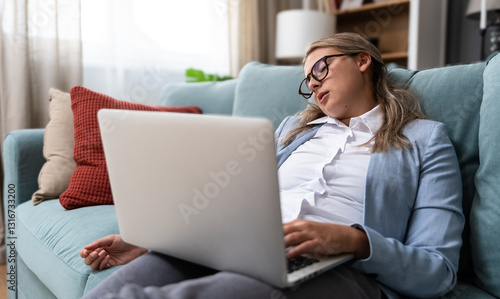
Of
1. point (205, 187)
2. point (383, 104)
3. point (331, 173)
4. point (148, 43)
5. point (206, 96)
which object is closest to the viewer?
point (205, 187)

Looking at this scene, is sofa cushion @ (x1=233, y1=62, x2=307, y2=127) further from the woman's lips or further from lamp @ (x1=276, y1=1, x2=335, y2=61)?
lamp @ (x1=276, y1=1, x2=335, y2=61)

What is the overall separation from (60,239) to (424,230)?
948 mm

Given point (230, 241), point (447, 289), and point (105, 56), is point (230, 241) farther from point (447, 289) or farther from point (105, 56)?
point (105, 56)

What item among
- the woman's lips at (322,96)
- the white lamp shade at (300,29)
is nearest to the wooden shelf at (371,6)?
the white lamp shade at (300,29)

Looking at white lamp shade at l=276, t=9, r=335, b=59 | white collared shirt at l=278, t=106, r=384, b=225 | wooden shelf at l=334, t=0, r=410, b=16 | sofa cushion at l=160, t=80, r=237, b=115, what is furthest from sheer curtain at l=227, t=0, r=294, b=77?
white collared shirt at l=278, t=106, r=384, b=225

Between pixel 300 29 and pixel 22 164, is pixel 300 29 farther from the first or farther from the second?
pixel 22 164

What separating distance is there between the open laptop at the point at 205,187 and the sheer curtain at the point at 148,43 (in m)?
1.74

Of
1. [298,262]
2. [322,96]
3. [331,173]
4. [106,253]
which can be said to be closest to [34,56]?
[106,253]

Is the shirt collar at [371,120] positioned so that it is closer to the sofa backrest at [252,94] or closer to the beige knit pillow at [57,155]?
the sofa backrest at [252,94]

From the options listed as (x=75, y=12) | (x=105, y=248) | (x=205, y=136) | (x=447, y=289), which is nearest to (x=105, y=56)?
(x=75, y=12)

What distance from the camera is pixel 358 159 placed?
3.24 feet

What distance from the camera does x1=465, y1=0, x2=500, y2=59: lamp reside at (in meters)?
2.05

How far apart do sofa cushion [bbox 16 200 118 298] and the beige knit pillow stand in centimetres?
5

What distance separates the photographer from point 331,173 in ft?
3.20
